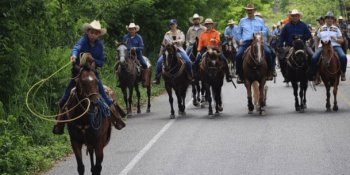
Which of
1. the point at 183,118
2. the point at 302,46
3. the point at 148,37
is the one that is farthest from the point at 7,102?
the point at 148,37

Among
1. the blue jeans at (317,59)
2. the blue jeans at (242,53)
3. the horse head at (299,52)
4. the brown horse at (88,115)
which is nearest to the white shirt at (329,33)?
the blue jeans at (317,59)

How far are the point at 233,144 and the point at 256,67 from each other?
5555 millimetres

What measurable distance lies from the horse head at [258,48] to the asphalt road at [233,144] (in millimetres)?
1477

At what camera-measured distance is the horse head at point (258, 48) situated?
1948cm

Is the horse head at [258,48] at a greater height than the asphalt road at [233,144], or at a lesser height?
greater

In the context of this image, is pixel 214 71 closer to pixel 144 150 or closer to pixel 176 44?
pixel 176 44

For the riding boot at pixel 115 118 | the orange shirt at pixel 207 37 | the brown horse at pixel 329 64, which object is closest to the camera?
the riding boot at pixel 115 118

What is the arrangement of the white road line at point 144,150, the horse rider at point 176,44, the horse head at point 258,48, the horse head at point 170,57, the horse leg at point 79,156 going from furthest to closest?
1. the horse rider at point 176,44
2. the horse head at point 170,57
3. the horse head at point 258,48
4. the white road line at point 144,150
5. the horse leg at point 79,156

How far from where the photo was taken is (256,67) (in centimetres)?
2003

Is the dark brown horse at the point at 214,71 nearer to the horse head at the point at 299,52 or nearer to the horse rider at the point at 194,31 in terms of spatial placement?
the horse head at the point at 299,52

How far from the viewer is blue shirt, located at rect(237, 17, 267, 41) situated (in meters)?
20.2

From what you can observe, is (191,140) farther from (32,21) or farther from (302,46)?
(302,46)

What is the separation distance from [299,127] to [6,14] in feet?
22.5

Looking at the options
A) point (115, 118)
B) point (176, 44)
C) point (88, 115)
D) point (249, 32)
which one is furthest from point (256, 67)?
point (88, 115)
